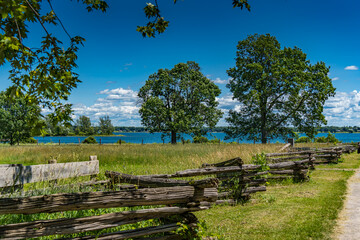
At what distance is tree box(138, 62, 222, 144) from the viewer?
104ft

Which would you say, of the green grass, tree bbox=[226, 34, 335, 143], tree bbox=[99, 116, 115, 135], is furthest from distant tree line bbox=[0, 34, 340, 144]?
tree bbox=[99, 116, 115, 135]

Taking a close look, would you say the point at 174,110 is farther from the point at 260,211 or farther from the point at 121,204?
the point at 121,204

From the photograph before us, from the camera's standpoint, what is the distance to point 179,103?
1325 inches

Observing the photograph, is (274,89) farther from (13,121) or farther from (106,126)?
(106,126)

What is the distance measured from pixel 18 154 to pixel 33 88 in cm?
1716

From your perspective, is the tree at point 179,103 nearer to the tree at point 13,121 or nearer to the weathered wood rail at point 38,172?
the tree at point 13,121

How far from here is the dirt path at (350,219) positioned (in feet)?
16.3

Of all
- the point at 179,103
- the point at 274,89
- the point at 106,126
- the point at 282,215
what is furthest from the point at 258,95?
the point at 106,126

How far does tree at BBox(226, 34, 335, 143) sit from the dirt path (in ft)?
61.2

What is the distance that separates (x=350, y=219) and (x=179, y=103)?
28.4 m

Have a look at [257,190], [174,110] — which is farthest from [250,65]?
[257,190]

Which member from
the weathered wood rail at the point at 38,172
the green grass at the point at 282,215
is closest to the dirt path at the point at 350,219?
the green grass at the point at 282,215

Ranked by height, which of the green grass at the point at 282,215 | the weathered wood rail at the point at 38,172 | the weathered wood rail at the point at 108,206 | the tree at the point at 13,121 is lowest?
the green grass at the point at 282,215

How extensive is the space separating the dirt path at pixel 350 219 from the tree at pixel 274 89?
18642 millimetres
